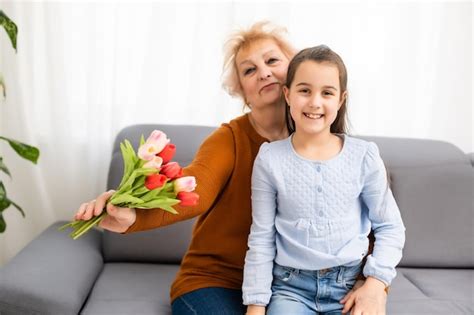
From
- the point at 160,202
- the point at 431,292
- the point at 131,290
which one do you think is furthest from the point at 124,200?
the point at 431,292

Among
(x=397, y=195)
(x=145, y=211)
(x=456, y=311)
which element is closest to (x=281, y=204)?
(x=145, y=211)

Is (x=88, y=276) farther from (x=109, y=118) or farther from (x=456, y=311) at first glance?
(x=456, y=311)

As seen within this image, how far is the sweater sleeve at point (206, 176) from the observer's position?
1.53 m

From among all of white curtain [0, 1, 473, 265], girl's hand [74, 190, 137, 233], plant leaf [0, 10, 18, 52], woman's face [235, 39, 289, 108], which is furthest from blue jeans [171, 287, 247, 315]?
white curtain [0, 1, 473, 265]

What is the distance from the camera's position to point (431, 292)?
2.11 meters

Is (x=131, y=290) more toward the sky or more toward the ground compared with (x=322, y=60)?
more toward the ground

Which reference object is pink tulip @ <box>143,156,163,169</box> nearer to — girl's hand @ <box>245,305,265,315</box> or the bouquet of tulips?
→ the bouquet of tulips

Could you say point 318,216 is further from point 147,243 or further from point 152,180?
point 147,243

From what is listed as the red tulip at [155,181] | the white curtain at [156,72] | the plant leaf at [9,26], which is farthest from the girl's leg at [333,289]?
the white curtain at [156,72]

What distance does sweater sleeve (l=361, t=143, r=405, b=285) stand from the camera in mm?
1572

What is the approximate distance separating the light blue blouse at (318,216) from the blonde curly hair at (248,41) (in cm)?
38

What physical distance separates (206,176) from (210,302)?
35 centimetres

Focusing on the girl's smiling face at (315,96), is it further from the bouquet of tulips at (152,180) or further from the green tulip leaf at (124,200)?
the green tulip leaf at (124,200)

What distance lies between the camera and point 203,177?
5.43 ft
